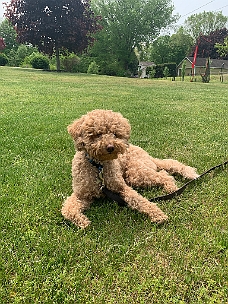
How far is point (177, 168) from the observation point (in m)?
3.81

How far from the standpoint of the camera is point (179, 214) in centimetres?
290

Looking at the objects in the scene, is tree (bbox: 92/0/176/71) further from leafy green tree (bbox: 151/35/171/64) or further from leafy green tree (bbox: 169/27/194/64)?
leafy green tree (bbox: 169/27/194/64)

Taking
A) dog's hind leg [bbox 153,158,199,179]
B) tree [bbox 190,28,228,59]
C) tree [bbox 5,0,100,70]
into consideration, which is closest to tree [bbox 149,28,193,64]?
tree [bbox 190,28,228,59]

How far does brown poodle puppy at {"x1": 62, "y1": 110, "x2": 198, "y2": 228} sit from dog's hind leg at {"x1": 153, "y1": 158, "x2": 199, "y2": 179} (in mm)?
303

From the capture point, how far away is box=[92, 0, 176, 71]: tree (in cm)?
3975

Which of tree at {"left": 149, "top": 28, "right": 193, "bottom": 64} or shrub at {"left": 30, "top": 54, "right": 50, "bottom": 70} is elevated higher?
tree at {"left": 149, "top": 28, "right": 193, "bottom": 64}

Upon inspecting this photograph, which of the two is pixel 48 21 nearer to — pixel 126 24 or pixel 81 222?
pixel 126 24

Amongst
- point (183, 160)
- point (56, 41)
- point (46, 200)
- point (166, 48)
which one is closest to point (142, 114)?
point (183, 160)

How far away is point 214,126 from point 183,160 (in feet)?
8.33

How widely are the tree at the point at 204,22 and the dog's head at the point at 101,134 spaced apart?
63463mm

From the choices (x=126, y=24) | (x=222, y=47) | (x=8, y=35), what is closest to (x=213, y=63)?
(x=222, y=47)

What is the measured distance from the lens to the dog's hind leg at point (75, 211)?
270cm

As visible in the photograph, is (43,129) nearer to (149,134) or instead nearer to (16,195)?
(149,134)

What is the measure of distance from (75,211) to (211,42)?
58201 millimetres
